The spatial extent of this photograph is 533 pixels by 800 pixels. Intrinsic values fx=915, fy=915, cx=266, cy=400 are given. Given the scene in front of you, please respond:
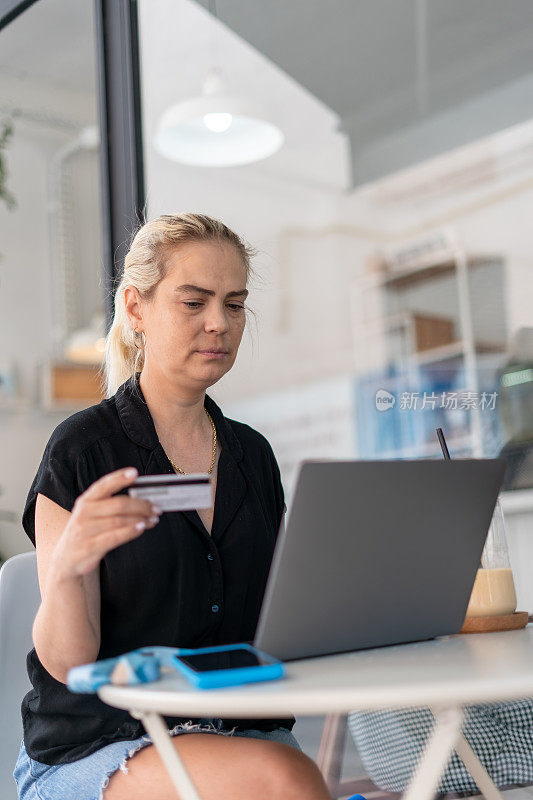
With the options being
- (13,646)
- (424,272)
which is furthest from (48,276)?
(13,646)

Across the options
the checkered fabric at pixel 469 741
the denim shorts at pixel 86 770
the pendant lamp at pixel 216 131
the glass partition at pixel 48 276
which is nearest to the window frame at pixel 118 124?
the pendant lamp at pixel 216 131

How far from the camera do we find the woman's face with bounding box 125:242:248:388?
51.2 inches

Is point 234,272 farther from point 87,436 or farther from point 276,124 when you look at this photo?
point 276,124

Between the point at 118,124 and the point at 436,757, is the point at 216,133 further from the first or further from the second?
the point at 436,757

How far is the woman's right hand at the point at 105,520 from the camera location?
845 millimetres

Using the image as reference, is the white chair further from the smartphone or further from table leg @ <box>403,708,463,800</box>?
table leg @ <box>403,708,463,800</box>

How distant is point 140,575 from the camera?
3.90 feet

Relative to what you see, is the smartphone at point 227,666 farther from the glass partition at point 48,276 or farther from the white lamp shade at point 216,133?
the glass partition at point 48,276

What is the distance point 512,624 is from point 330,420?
4.25 ft

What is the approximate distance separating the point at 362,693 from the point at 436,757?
80 millimetres

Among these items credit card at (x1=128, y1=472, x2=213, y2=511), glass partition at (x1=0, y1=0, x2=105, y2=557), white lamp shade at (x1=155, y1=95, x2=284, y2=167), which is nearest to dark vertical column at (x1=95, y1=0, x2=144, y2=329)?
white lamp shade at (x1=155, y1=95, x2=284, y2=167)

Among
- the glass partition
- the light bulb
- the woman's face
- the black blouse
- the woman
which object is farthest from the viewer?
the glass partition

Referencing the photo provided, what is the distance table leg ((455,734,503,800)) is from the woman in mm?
210

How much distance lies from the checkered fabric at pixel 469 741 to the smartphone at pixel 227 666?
79 centimetres
